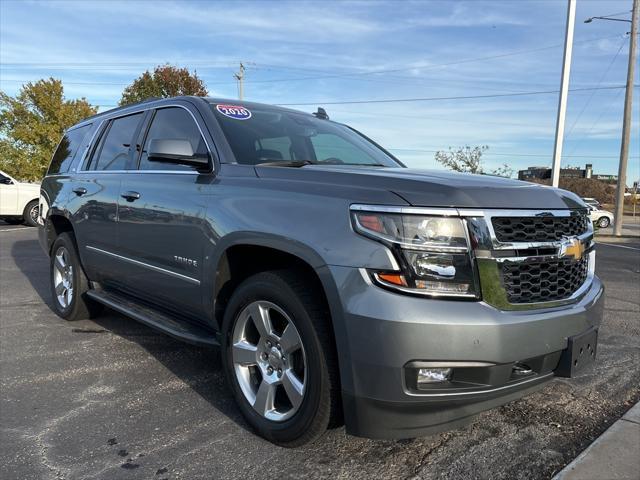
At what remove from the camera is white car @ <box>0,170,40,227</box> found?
1512 centimetres

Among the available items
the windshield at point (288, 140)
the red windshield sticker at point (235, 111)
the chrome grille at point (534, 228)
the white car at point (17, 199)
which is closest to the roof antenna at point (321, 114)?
the windshield at point (288, 140)

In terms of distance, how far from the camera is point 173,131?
3.89 metres

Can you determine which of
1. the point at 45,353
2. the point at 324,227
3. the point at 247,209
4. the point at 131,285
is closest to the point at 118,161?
the point at 131,285

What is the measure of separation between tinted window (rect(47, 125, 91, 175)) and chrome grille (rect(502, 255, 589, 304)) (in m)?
4.50

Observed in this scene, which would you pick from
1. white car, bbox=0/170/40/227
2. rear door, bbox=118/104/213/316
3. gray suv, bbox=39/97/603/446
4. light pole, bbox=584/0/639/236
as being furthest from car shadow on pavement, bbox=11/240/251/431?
light pole, bbox=584/0/639/236

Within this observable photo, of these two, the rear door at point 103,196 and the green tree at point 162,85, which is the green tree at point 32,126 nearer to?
the green tree at point 162,85

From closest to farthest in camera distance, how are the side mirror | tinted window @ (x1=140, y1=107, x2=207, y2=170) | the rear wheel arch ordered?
the side mirror
tinted window @ (x1=140, y1=107, x2=207, y2=170)
the rear wheel arch

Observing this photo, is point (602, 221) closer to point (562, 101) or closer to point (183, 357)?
point (562, 101)

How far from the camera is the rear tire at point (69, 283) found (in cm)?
502

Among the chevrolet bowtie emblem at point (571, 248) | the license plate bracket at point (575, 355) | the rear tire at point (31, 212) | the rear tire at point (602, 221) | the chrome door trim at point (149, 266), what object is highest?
the chevrolet bowtie emblem at point (571, 248)

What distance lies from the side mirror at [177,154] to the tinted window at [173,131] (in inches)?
3.5

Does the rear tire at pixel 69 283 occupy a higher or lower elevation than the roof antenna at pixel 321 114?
lower

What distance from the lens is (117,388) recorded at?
3.66 metres

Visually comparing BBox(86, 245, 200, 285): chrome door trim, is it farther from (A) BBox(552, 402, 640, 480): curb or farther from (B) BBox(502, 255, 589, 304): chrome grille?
(A) BBox(552, 402, 640, 480): curb
